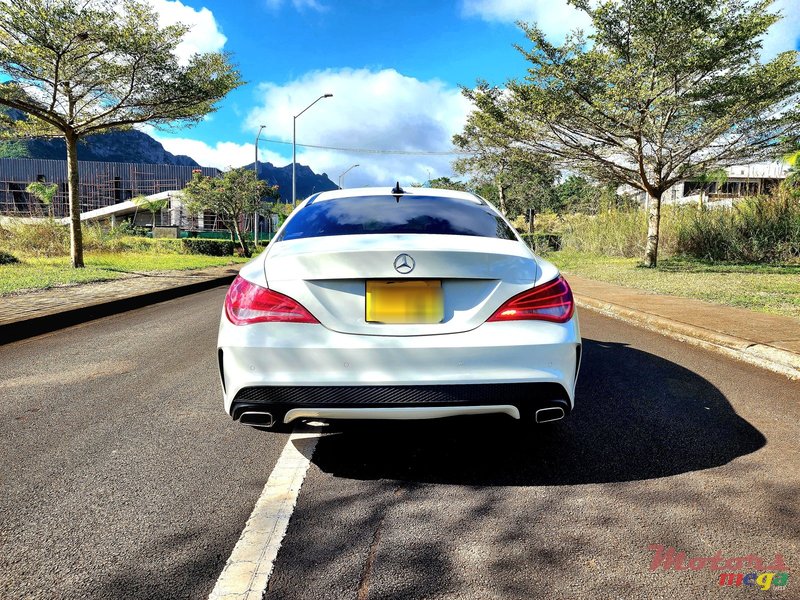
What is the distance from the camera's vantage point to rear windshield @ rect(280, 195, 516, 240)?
116 inches

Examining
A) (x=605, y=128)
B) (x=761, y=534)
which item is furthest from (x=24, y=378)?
(x=605, y=128)

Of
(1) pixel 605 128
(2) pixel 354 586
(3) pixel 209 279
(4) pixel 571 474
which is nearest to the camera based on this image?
(2) pixel 354 586

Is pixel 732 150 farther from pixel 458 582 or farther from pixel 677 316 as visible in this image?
pixel 458 582

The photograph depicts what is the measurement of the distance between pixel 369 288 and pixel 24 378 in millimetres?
3623

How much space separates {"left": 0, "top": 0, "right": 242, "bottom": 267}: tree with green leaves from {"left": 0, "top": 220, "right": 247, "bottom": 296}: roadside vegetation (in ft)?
4.94

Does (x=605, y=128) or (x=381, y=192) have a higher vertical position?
(x=605, y=128)

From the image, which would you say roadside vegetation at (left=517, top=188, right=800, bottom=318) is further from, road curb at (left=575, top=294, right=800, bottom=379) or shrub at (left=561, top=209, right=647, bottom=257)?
road curb at (left=575, top=294, right=800, bottom=379)

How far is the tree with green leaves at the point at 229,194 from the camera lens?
90.2ft

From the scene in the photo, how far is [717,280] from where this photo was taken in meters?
11.8

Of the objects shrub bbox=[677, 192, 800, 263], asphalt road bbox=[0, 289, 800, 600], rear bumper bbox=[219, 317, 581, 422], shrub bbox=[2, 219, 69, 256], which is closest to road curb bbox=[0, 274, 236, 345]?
asphalt road bbox=[0, 289, 800, 600]

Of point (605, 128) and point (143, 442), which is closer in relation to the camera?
point (143, 442)

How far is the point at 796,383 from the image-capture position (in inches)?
171

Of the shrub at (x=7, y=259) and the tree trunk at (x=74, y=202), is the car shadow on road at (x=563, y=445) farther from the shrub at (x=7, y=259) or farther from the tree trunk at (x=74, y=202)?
the shrub at (x=7, y=259)

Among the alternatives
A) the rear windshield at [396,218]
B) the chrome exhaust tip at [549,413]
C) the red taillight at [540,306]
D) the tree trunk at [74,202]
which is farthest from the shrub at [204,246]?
the chrome exhaust tip at [549,413]
